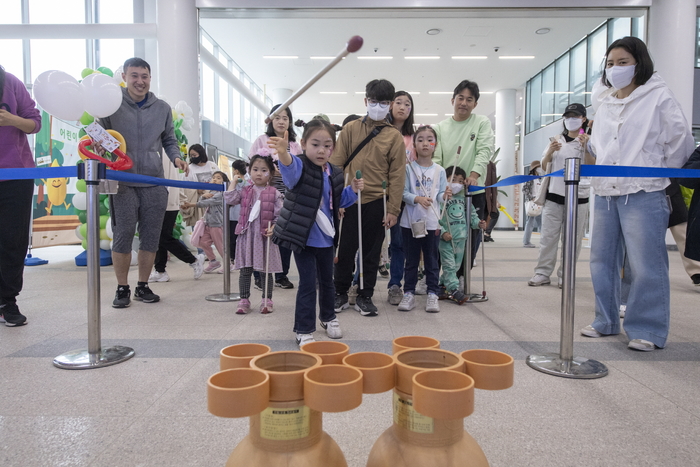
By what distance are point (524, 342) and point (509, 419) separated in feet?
3.19

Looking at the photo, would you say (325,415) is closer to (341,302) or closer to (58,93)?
(341,302)

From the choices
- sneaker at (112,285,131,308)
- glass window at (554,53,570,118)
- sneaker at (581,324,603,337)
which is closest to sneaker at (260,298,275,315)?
sneaker at (112,285,131,308)

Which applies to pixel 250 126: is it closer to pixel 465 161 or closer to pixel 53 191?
pixel 53 191

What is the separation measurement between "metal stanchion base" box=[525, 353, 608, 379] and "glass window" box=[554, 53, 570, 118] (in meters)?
10.6

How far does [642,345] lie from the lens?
2.14 m

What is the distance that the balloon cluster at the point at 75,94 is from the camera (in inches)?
105

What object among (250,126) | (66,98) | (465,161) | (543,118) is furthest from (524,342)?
(250,126)

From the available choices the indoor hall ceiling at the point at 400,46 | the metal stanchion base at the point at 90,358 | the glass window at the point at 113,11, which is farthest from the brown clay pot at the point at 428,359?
the glass window at the point at 113,11

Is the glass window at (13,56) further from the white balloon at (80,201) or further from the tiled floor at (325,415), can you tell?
the tiled floor at (325,415)

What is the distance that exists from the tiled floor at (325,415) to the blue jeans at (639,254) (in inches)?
6.2

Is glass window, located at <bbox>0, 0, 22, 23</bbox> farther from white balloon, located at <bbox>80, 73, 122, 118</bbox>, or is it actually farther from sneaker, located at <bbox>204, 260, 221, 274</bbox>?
white balloon, located at <bbox>80, 73, 122, 118</bbox>

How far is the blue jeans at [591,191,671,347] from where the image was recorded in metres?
2.11

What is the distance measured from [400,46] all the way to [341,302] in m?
8.81

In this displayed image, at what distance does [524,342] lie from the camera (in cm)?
229
